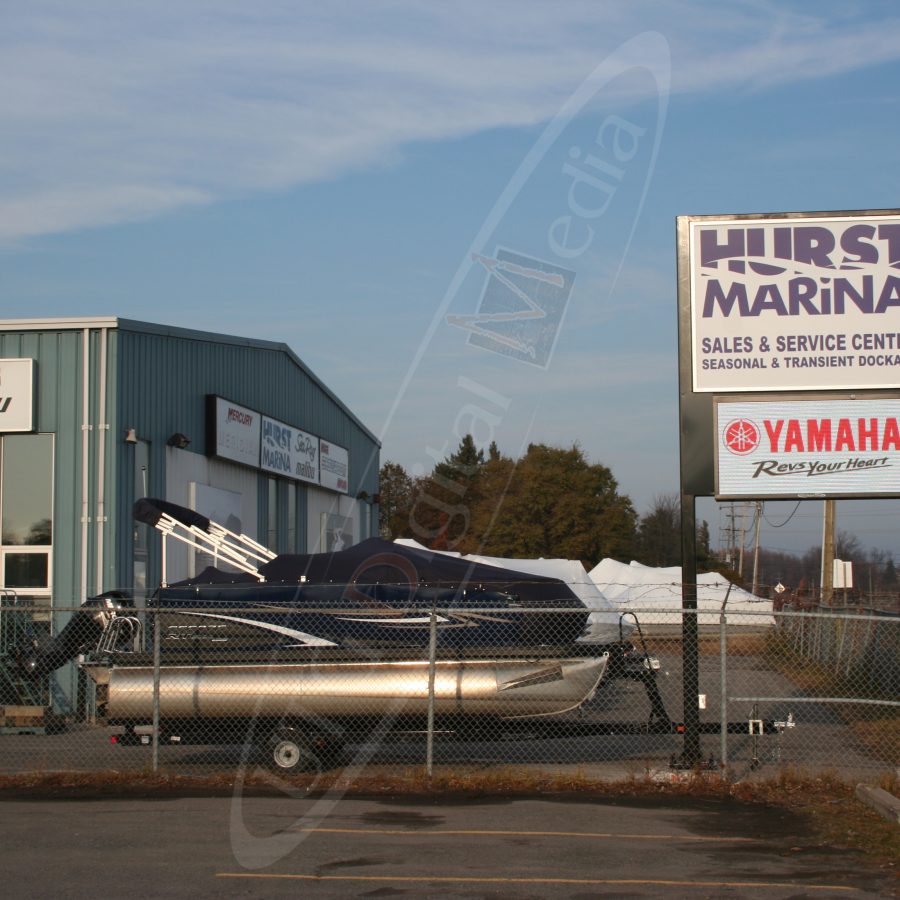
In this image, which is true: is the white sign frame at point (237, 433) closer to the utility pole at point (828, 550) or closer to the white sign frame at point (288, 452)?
the white sign frame at point (288, 452)

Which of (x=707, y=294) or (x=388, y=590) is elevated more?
(x=707, y=294)

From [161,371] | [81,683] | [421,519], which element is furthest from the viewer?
[421,519]

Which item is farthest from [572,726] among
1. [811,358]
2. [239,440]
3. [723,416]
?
[239,440]

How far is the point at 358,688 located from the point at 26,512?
9509 millimetres

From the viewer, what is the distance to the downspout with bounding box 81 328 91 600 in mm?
20031

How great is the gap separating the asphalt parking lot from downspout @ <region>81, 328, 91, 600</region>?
824cm

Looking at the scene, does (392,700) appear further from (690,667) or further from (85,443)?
(85,443)

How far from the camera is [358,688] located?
13.3m

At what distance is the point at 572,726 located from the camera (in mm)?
13625

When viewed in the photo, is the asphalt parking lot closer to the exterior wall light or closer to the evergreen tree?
the exterior wall light

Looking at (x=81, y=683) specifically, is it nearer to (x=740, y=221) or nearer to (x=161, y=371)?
(x=161, y=371)

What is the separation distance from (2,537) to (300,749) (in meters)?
9.41

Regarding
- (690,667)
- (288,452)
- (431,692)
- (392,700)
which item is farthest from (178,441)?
(690,667)

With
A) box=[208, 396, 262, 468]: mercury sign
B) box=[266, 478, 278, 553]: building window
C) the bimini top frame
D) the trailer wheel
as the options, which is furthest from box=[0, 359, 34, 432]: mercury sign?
the trailer wheel
